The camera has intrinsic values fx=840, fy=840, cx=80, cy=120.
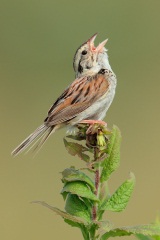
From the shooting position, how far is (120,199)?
69.6 inches

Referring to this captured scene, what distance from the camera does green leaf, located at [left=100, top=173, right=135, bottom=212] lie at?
1.76 m

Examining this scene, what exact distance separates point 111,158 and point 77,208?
14cm

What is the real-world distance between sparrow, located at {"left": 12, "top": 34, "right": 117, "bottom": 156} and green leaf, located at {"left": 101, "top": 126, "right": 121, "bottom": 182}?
3.80 ft

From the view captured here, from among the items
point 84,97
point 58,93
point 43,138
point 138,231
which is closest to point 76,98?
point 84,97

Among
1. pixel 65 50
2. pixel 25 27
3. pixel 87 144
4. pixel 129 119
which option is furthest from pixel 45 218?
pixel 25 27

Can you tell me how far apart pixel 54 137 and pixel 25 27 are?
10.3ft

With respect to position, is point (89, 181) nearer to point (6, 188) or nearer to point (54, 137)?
point (6, 188)

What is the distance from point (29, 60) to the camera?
8.88 meters

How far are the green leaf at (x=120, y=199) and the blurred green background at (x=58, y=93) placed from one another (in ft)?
10.4

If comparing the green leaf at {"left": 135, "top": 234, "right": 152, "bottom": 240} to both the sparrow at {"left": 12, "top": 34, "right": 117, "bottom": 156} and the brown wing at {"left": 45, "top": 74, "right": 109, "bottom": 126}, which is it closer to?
the sparrow at {"left": 12, "top": 34, "right": 117, "bottom": 156}

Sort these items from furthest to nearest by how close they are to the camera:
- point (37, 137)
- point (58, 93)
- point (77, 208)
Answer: point (58, 93) < point (37, 137) < point (77, 208)

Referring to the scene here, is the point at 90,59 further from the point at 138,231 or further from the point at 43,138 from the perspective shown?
the point at 138,231

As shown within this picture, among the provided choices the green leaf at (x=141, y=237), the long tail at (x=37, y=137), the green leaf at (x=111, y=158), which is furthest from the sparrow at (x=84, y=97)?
the green leaf at (x=141, y=237)

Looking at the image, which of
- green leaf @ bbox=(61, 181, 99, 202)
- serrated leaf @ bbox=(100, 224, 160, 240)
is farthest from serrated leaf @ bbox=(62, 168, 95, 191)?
serrated leaf @ bbox=(100, 224, 160, 240)
